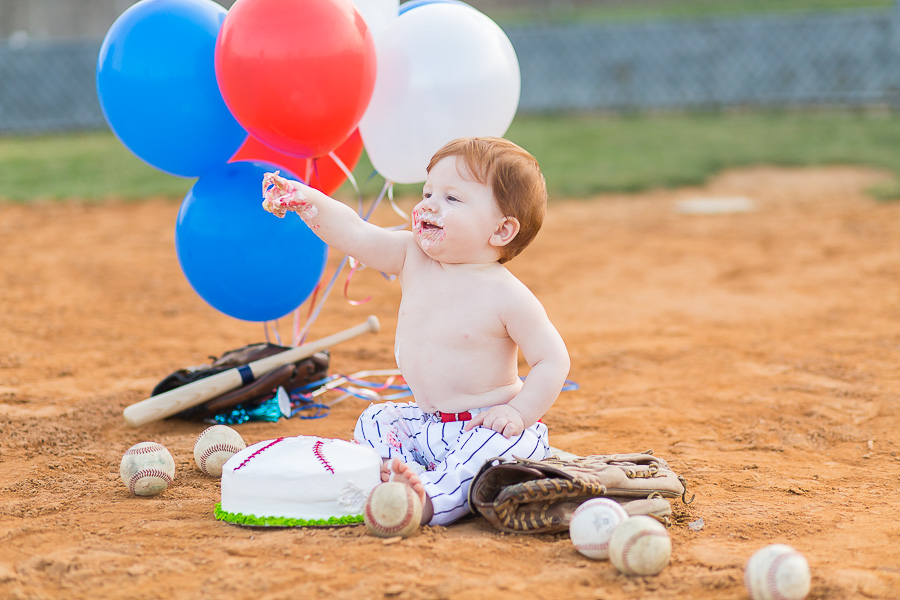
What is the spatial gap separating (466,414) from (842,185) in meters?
7.08

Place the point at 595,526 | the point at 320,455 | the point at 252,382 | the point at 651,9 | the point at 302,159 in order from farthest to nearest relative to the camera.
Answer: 1. the point at 651,9
2. the point at 302,159
3. the point at 252,382
4. the point at 320,455
5. the point at 595,526

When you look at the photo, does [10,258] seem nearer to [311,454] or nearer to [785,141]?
[311,454]

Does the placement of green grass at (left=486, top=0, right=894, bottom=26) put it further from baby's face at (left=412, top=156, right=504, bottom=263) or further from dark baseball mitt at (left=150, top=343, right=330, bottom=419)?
baby's face at (left=412, top=156, right=504, bottom=263)

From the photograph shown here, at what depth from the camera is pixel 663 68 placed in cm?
1321

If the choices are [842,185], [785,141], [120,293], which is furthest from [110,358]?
[785,141]

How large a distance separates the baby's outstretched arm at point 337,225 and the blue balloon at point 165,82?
604mm

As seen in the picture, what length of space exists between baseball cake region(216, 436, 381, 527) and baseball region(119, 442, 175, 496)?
32 cm

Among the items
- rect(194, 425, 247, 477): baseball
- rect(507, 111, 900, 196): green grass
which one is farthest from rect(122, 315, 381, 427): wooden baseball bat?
rect(507, 111, 900, 196): green grass

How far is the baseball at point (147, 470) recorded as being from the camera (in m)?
2.65

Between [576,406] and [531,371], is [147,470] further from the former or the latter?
[576,406]

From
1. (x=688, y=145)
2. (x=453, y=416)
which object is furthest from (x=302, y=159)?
(x=688, y=145)

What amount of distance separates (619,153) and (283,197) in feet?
27.1

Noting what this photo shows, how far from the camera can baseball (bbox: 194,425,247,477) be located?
9.39 feet

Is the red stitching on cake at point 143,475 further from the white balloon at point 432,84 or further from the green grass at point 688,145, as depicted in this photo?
the green grass at point 688,145
